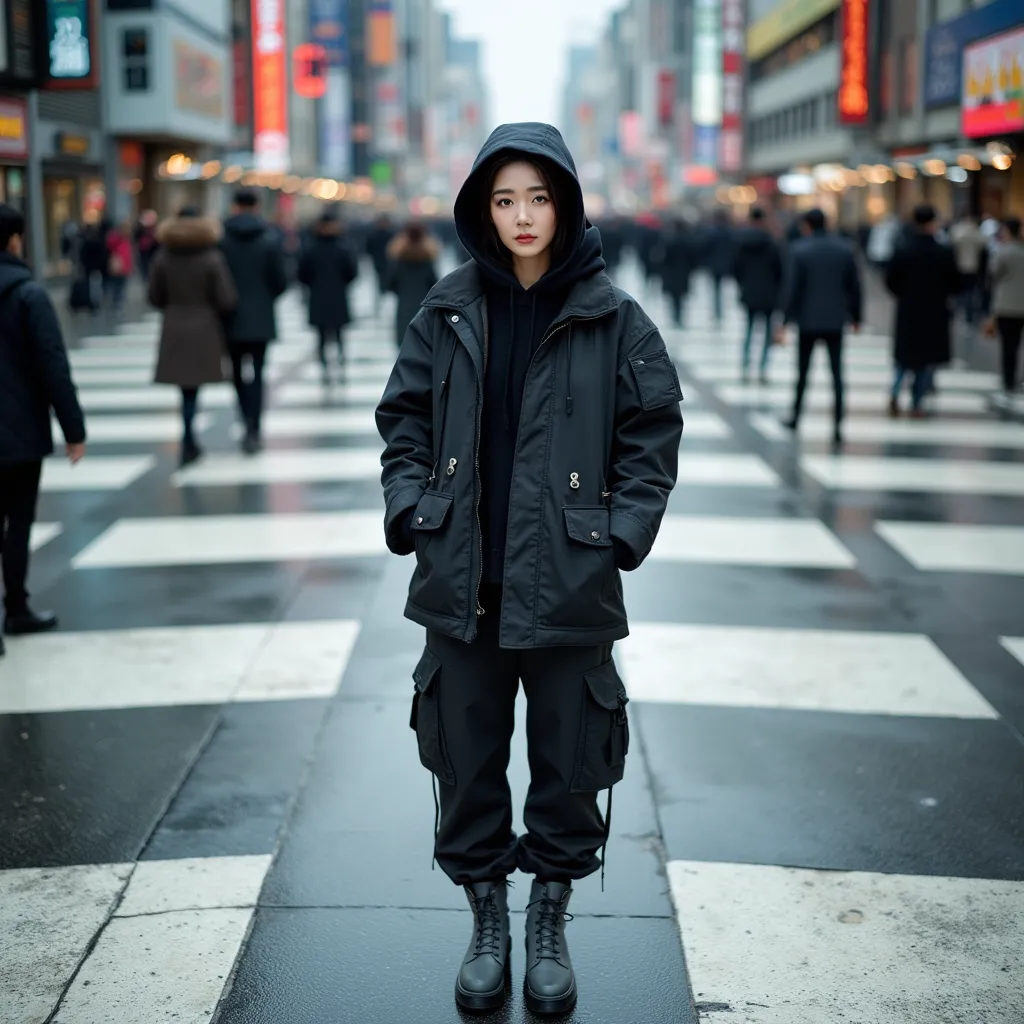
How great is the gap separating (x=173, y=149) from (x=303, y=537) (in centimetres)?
4052

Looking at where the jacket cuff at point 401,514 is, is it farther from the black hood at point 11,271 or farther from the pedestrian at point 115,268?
the pedestrian at point 115,268

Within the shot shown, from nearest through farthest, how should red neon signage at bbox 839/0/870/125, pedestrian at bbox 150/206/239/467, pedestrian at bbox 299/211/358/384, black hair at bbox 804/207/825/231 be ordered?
1. pedestrian at bbox 150/206/239/467
2. black hair at bbox 804/207/825/231
3. pedestrian at bbox 299/211/358/384
4. red neon signage at bbox 839/0/870/125

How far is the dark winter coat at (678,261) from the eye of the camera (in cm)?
2339

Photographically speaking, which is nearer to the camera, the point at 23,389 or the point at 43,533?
the point at 23,389

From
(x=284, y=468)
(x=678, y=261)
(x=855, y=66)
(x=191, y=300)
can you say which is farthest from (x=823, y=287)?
(x=855, y=66)

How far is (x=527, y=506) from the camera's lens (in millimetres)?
3312

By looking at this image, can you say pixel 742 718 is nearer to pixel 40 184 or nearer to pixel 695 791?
pixel 695 791

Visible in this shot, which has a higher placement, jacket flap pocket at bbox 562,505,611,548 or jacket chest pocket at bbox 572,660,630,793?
jacket flap pocket at bbox 562,505,611,548

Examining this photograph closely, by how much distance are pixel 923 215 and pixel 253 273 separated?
6012 mm

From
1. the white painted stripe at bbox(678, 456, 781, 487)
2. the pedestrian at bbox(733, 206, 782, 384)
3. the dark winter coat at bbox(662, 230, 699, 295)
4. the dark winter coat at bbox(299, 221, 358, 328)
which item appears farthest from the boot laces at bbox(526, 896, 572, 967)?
the dark winter coat at bbox(662, 230, 699, 295)

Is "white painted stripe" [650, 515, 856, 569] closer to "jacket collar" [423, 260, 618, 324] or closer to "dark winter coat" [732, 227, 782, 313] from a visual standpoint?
"jacket collar" [423, 260, 618, 324]

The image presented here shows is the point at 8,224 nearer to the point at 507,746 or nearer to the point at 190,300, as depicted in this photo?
the point at 507,746

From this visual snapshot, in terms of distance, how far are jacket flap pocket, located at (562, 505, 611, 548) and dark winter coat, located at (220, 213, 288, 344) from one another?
8425mm

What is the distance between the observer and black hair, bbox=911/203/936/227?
1340 cm
